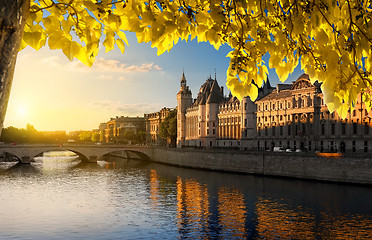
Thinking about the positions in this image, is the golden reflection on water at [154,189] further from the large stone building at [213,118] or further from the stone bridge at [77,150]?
the large stone building at [213,118]

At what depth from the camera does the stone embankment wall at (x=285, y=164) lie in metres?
44.5

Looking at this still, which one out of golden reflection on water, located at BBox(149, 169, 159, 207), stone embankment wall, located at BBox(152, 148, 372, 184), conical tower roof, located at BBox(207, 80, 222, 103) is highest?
conical tower roof, located at BBox(207, 80, 222, 103)

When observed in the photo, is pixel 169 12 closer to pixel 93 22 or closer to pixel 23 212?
pixel 93 22

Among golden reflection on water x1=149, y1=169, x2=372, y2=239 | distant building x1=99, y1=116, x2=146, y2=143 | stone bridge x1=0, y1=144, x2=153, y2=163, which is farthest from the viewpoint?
distant building x1=99, y1=116, x2=146, y2=143

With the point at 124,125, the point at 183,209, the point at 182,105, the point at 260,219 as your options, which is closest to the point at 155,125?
the point at 124,125

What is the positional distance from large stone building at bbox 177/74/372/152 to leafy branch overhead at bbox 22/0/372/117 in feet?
184

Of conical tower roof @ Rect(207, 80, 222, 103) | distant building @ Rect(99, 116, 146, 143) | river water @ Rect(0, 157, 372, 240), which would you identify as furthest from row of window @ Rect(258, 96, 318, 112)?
distant building @ Rect(99, 116, 146, 143)

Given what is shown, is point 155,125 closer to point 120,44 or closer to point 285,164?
point 285,164

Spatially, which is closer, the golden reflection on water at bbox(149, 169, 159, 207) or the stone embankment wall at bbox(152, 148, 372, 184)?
the golden reflection on water at bbox(149, 169, 159, 207)

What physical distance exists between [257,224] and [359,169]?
68.4 feet

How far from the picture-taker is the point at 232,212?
31.5 metres

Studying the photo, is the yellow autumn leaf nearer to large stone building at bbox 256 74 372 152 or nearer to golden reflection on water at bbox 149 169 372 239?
golden reflection on water at bbox 149 169 372 239

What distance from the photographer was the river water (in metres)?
26.5

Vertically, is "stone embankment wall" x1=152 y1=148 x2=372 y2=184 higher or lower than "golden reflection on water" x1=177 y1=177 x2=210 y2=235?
higher
